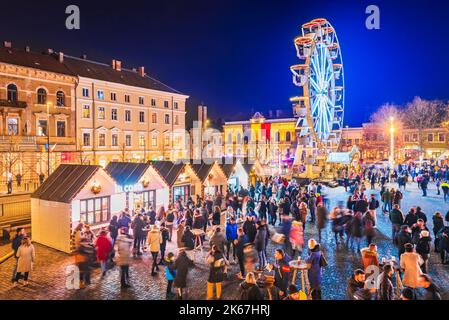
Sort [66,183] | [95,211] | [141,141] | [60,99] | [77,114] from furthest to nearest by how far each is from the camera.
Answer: [141,141] → [77,114] → [60,99] → [95,211] → [66,183]

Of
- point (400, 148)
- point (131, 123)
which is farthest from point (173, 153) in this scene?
point (400, 148)

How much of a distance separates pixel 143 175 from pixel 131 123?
30.6m

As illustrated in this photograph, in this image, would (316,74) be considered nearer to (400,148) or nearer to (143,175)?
(143,175)

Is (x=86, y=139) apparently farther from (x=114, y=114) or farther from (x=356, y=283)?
(x=356, y=283)

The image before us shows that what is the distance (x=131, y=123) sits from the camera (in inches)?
1874

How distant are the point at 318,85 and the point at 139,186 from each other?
2319 cm

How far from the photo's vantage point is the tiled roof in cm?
3666

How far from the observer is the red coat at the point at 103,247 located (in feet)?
35.5

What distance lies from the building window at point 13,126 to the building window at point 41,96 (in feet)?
10.3

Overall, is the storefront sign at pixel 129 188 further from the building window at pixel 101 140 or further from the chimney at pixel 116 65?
the chimney at pixel 116 65

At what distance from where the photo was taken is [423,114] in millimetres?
60281

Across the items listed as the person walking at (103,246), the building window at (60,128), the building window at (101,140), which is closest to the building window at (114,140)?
the building window at (101,140)

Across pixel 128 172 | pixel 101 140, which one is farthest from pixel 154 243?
pixel 101 140

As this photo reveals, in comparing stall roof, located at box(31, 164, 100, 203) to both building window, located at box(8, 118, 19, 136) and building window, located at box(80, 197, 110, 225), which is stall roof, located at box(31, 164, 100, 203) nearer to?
building window, located at box(80, 197, 110, 225)
